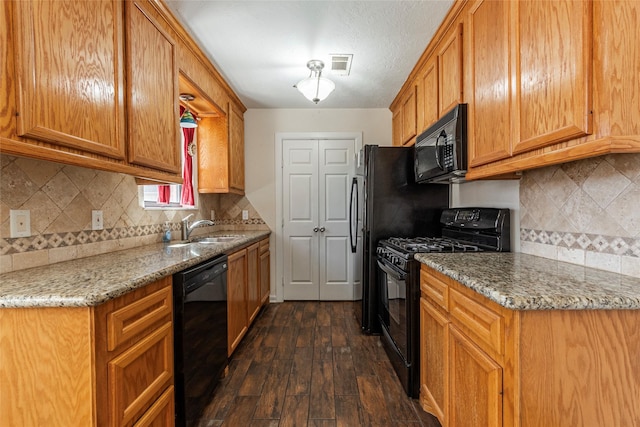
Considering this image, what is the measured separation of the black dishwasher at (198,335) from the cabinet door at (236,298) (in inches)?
5.6

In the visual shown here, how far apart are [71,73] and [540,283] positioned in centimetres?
195

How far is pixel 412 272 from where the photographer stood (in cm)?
184

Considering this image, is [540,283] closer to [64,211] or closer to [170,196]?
[64,211]

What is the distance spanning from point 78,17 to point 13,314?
114 centimetres

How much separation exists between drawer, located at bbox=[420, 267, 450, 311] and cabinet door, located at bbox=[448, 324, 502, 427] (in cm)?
13

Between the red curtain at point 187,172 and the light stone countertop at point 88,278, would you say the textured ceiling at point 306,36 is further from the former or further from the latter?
the light stone countertop at point 88,278

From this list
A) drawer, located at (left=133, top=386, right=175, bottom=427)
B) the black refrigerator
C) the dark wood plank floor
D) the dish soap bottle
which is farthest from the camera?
the black refrigerator

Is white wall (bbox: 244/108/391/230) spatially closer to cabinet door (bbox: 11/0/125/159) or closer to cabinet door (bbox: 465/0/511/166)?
cabinet door (bbox: 465/0/511/166)

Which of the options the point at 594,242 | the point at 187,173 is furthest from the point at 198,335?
the point at 594,242

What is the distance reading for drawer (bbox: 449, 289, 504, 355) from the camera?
103 centimetres

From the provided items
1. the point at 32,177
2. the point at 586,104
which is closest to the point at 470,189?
the point at 586,104

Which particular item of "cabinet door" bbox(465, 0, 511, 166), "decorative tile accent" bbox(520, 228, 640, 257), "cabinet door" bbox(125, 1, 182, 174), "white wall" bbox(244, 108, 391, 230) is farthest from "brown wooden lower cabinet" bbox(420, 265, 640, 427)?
"white wall" bbox(244, 108, 391, 230)

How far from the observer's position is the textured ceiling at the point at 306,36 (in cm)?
188

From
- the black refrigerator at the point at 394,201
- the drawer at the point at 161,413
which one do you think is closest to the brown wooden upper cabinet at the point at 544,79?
the black refrigerator at the point at 394,201
